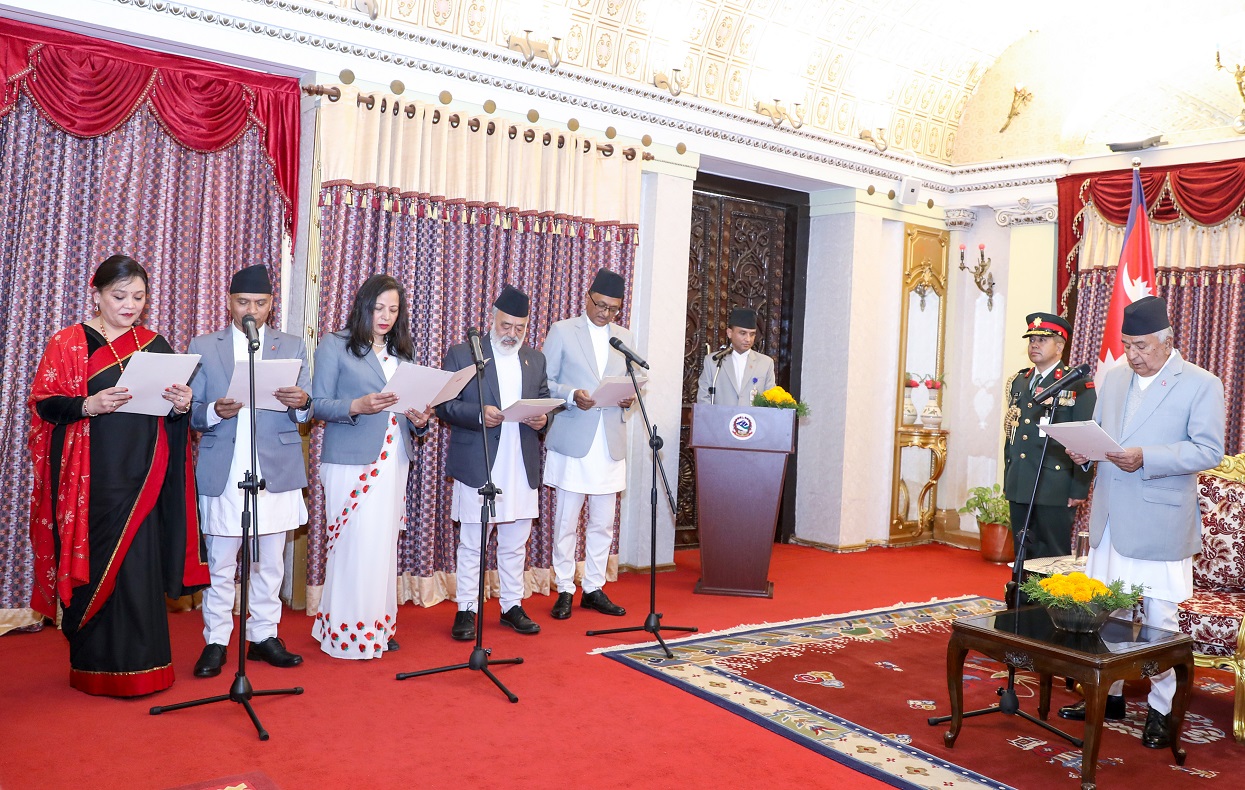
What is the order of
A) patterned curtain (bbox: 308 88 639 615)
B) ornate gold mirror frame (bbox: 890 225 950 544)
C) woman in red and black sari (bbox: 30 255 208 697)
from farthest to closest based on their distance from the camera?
ornate gold mirror frame (bbox: 890 225 950 544) < patterned curtain (bbox: 308 88 639 615) < woman in red and black sari (bbox: 30 255 208 697)

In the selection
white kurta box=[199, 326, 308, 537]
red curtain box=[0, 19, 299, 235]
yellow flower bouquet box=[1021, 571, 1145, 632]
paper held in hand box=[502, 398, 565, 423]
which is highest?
red curtain box=[0, 19, 299, 235]

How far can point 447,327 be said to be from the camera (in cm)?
588

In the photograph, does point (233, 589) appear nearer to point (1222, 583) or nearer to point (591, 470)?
point (591, 470)

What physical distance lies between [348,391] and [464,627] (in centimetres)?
134

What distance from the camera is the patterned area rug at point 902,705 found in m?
3.67

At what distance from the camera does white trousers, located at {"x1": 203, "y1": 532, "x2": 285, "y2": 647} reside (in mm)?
4293

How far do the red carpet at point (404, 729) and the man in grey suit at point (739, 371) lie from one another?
7.18 ft

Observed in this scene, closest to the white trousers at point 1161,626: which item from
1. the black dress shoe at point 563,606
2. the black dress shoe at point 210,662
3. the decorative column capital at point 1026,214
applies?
the black dress shoe at point 563,606

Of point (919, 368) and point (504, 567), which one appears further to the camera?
point (919, 368)

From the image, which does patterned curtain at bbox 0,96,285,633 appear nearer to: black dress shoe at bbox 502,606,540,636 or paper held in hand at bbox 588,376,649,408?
paper held in hand at bbox 588,376,649,408

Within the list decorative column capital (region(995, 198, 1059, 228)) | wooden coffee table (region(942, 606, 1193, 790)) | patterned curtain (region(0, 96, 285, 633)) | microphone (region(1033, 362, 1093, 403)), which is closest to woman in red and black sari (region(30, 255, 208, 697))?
patterned curtain (region(0, 96, 285, 633))

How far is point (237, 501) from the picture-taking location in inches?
166

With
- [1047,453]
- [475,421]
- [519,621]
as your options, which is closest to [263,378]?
[475,421]

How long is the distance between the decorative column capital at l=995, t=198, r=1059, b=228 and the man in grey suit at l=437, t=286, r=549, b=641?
4.83 metres
